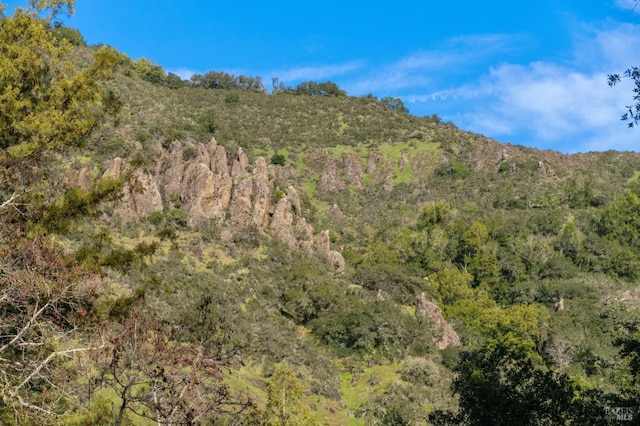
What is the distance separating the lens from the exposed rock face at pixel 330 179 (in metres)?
87.8

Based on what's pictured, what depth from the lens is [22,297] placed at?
894 centimetres

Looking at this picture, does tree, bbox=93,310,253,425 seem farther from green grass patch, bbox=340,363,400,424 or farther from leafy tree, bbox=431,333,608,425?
green grass patch, bbox=340,363,400,424

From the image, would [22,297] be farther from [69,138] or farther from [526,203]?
[526,203]

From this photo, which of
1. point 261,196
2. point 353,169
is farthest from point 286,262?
point 353,169

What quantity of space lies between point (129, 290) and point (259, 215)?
2326cm

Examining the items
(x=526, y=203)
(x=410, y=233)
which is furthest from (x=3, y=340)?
(x=526, y=203)

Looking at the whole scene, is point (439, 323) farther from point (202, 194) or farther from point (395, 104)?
point (395, 104)

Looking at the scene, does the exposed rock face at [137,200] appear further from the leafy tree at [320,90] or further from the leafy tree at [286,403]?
the leafy tree at [320,90]

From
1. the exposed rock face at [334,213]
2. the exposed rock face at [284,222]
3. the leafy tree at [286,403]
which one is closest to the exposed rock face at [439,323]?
the exposed rock face at [284,222]

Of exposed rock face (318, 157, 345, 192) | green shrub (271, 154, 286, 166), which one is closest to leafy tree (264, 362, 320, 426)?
green shrub (271, 154, 286, 166)

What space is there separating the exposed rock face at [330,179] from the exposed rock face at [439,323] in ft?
111

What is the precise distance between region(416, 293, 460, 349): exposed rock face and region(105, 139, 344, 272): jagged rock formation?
10727 mm

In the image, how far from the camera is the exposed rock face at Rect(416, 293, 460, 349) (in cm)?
5447

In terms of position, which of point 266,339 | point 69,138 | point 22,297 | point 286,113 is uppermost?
point 286,113
